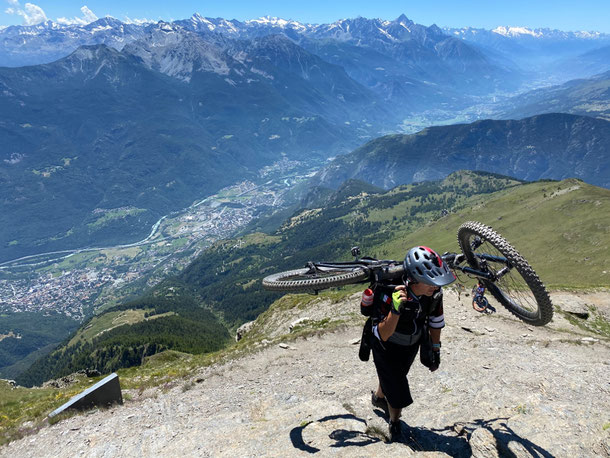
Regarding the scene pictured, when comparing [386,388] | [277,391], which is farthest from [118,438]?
[386,388]

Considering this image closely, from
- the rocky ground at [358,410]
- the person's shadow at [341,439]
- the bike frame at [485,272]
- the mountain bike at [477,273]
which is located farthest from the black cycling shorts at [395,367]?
the bike frame at [485,272]

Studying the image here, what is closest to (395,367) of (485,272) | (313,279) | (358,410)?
(313,279)

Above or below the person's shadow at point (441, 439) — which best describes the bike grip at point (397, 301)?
above

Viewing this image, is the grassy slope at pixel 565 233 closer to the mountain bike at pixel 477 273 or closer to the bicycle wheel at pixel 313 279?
the mountain bike at pixel 477 273

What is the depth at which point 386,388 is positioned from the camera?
9828 mm

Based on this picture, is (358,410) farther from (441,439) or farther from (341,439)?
(441,439)

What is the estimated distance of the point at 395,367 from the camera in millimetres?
9648

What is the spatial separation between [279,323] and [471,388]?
24539mm

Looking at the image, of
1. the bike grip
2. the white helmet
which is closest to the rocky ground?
the bike grip

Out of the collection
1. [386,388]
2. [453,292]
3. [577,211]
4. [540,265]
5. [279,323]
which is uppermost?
[386,388]

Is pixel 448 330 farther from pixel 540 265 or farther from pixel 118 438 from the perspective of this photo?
pixel 540 265

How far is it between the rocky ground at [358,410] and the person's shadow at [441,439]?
0.03 m

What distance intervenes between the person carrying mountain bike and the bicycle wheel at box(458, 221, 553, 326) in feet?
12.9

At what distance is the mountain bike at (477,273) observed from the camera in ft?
33.7
